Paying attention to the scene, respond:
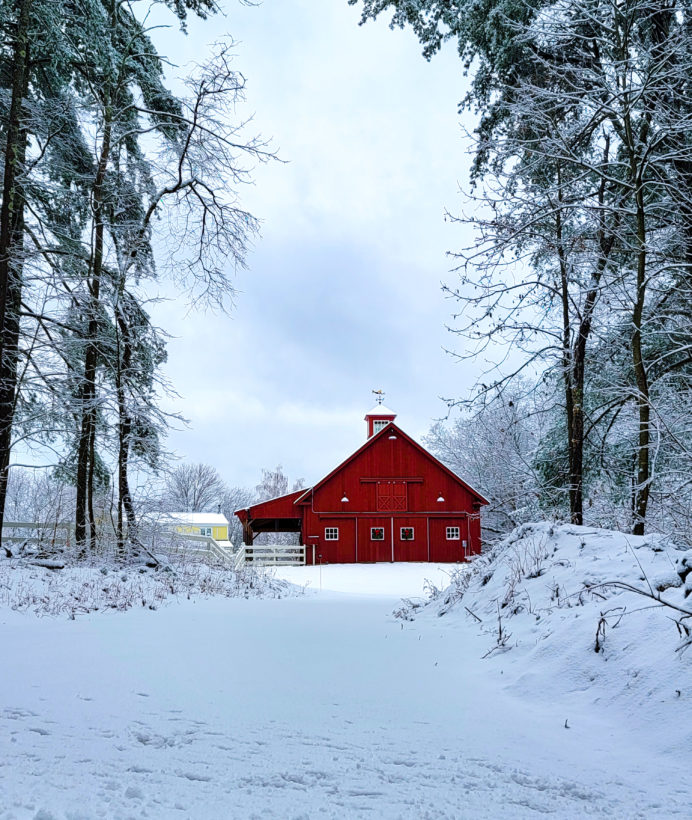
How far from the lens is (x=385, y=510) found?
2706cm

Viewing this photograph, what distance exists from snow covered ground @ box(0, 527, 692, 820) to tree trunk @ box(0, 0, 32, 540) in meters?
6.76

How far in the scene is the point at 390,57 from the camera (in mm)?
11484

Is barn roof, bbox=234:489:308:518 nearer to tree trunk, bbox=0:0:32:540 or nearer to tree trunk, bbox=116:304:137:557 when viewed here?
tree trunk, bbox=116:304:137:557

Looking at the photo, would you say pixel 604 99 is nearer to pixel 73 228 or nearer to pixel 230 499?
pixel 73 228

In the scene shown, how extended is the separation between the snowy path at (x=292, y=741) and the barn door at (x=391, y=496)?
2304 centimetres

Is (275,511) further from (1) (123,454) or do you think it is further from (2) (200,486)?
(2) (200,486)

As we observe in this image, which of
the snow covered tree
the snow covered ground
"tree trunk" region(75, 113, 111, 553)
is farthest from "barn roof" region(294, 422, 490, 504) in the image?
the snow covered ground

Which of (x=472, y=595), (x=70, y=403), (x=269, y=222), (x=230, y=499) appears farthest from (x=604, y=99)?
(x=230, y=499)

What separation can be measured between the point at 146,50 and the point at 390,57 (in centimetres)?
539

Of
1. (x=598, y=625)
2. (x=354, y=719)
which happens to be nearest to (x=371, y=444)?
(x=598, y=625)

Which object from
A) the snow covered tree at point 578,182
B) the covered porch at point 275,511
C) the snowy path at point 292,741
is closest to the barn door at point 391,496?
the covered porch at point 275,511

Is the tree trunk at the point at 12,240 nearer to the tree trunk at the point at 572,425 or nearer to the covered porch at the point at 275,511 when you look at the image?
the tree trunk at the point at 572,425

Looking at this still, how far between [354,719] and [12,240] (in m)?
12.1

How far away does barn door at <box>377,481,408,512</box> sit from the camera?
2708cm
